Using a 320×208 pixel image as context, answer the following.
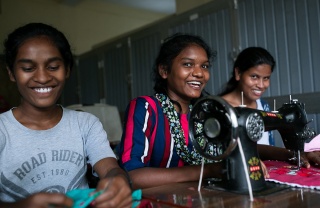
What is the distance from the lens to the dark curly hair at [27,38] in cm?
139

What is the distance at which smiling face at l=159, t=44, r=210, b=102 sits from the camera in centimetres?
173

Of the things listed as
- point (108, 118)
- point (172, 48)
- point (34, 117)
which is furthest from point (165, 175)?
point (108, 118)

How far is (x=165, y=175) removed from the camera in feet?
4.40

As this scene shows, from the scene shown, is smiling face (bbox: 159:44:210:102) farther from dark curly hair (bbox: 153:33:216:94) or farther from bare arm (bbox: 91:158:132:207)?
bare arm (bbox: 91:158:132:207)

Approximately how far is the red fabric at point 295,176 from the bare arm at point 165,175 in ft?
0.72

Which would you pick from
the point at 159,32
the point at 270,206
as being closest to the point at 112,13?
the point at 159,32

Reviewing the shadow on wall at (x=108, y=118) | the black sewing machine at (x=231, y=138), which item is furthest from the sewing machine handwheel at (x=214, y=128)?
the shadow on wall at (x=108, y=118)

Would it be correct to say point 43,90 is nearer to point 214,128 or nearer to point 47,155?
point 47,155

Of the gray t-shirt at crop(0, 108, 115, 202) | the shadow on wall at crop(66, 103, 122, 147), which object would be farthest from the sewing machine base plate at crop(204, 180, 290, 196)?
the shadow on wall at crop(66, 103, 122, 147)

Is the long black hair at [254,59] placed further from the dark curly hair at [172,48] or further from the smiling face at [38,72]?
the smiling face at [38,72]

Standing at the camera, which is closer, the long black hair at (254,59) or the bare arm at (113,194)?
the bare arm at (113,194)

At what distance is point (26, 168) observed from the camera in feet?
4.35

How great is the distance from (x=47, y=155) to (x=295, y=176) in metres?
0.99

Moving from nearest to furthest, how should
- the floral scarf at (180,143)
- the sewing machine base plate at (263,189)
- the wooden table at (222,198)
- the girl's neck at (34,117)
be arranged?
the wooden table at (222,198) < the sewing machine base plate at (263,189) < the girl's neck at (34,117) < the floral scarf at (180,143)
